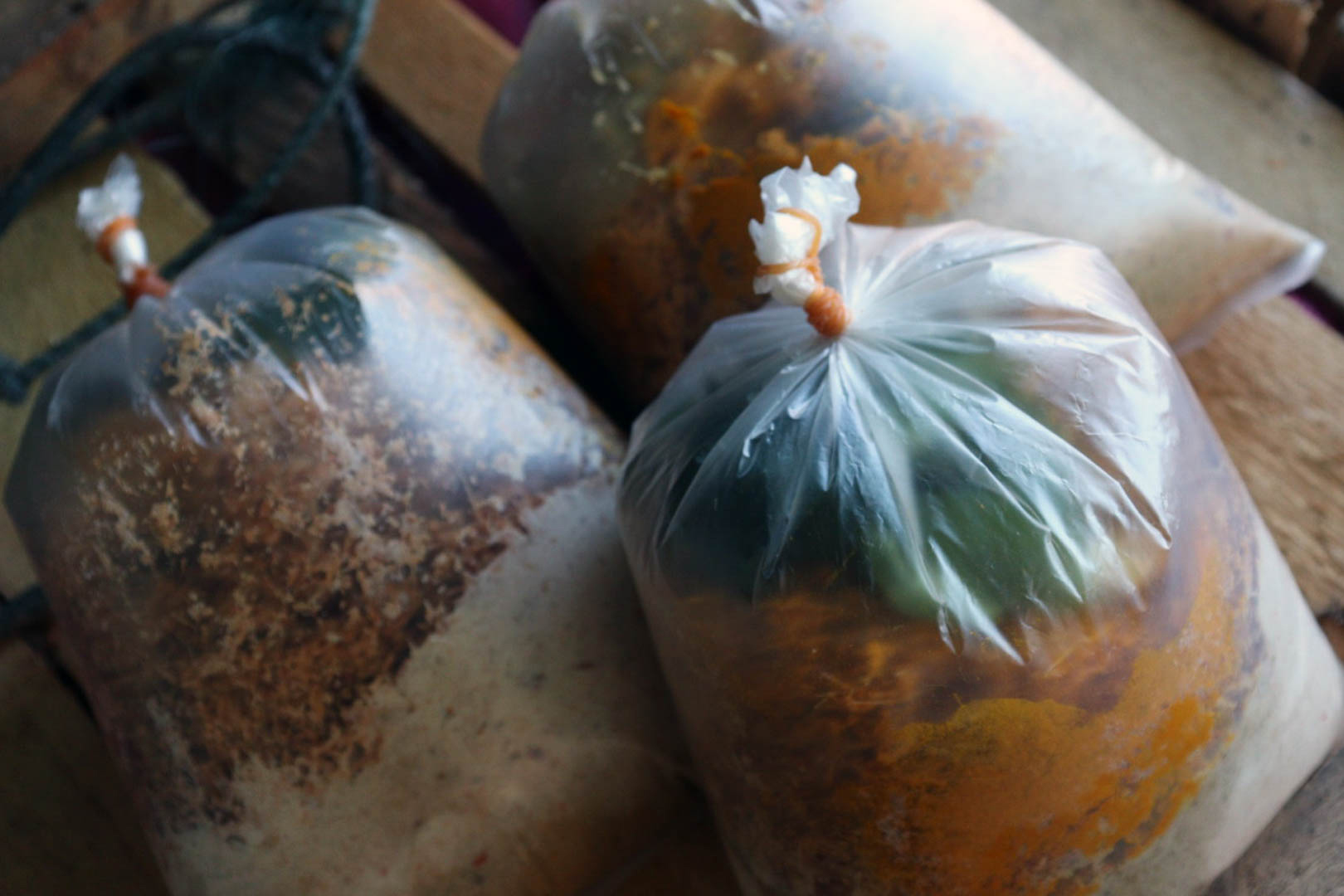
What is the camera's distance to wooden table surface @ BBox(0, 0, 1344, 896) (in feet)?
2.79

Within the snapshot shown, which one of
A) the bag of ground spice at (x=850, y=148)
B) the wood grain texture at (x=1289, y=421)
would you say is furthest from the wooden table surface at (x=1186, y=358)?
the bag of ground spice at (x=850, y=148)

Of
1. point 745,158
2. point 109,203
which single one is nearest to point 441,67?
point 109,203

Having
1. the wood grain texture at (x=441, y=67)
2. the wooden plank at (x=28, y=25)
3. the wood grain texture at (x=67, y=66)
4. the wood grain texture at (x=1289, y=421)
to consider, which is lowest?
the wood grain texture at (x=1289, y=421)

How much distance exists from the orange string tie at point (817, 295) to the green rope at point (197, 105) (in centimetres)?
65

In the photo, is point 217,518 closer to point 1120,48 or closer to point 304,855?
point 304,855

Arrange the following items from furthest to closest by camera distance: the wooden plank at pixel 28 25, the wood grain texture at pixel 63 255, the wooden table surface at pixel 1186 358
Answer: the wooden plank at pixel 28 25, the wood grain texture at pixel 63 255, the wooden table surface at pixel 1186 358

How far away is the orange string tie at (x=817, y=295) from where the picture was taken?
2.09 ft

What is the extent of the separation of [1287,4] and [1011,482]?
0.81 metres

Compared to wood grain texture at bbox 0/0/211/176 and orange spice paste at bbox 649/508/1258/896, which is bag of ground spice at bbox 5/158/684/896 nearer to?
orange spice paste at bbox 649/508/1258/896

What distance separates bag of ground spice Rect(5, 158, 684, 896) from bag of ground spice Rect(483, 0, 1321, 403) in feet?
0.59

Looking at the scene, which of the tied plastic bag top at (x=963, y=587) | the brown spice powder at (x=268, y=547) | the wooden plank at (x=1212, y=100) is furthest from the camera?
the wooden plank at (x=1212, y=100)

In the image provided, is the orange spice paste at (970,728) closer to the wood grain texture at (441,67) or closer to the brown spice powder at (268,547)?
the brown spice powder at (268,547)

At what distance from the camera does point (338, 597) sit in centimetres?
72

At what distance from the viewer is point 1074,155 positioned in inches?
32.8
